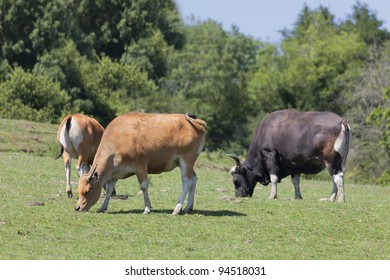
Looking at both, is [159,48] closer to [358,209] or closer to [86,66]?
[86,66]

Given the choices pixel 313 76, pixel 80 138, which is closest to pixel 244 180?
pixel 80 138

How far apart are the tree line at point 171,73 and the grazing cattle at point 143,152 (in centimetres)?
2546

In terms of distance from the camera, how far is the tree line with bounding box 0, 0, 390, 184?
5328 cm

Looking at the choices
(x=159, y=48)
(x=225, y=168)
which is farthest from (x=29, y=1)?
(x=225, y=168)

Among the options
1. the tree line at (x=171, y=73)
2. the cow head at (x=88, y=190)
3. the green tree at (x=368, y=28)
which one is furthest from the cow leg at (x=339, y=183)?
the green tree at (x=368, y=28)

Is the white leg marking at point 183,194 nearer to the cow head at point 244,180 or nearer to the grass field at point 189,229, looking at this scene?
the grass field at point 189,229

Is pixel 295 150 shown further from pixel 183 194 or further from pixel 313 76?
pixel 313 76

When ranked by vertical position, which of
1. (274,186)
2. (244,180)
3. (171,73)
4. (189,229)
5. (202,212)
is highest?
(189,229)

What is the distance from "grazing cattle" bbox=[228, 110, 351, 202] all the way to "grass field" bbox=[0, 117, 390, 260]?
1.22 metres

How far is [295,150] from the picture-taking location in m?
24.1

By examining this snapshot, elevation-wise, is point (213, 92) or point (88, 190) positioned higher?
point (88, 190)

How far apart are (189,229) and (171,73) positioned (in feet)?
200

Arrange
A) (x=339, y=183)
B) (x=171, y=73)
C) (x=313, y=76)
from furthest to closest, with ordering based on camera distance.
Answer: (x=171, y=73), (x=313, y=76), (x=339, y=183)

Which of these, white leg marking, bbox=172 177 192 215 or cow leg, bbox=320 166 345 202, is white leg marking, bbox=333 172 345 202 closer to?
cow leg, bbox=320 166 345 202
